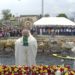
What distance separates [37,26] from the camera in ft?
138

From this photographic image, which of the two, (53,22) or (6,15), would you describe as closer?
(53,22)

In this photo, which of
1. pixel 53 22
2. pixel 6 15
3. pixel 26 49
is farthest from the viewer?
pixel 6 15

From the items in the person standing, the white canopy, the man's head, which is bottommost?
the white canopy

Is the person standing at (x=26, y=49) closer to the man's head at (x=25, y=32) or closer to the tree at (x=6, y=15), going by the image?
the man's head at (x=25, y=32)

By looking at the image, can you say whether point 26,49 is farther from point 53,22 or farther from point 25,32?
point 53,22

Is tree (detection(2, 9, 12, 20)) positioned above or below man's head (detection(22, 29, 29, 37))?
below

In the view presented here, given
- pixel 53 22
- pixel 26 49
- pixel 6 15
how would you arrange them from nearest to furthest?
pixel 26 49 < pixel 53 22 < pixel 6 15

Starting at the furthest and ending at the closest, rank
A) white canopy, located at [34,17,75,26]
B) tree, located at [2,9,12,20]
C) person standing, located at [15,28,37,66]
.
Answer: tree, located at [2,9,12,20] < white canopy, located at [34,17,75,26] < person standing, located at [15,28,37,66]

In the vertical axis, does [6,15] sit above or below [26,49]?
below

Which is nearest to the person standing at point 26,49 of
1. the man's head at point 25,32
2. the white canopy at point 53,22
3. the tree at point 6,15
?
the man's head at point 25,32

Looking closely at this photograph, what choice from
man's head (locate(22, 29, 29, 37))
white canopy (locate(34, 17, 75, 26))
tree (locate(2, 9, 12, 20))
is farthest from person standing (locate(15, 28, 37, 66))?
tree (locate(2, 9, 12, 20))

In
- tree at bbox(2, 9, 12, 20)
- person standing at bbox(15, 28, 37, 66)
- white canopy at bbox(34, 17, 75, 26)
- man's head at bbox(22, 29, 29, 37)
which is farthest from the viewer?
tree at bbox(2, 9, 12, 20)

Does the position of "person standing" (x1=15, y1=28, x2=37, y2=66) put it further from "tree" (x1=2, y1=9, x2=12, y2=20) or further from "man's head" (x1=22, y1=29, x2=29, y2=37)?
"tree" (x1=2, y1=9, x2=12, y2=20)

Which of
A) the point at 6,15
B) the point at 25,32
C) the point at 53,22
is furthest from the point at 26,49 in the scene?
the point at 6,15
